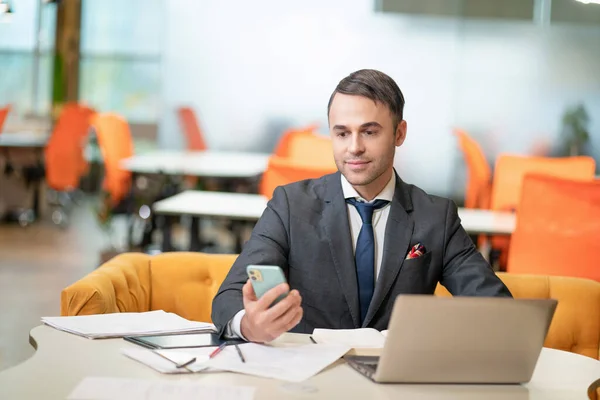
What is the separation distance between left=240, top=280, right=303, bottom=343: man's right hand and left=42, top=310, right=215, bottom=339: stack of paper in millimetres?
273

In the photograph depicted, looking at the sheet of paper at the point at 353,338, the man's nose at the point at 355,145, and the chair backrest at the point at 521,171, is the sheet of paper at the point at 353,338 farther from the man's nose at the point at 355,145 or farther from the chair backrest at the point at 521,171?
the chair backrest at the point at 521,171

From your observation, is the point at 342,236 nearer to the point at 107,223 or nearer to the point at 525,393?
the point at 525,393

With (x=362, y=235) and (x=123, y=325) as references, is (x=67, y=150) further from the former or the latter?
(x=123, y=325)

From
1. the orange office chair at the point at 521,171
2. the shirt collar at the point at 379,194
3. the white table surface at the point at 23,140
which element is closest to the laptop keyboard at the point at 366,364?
the shirt collar at the point at 379,194

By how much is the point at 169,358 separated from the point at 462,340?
63cm

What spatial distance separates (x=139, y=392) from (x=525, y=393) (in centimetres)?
79

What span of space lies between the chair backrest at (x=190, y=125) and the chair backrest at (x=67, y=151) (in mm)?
1787

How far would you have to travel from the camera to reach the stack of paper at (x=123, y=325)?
2.23m

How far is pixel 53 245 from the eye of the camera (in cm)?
891

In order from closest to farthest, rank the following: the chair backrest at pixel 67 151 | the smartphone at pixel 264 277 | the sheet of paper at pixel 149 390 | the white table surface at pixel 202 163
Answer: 1. the sheet of paper at pixel 149 390
2. the smartphone at pixel 264 277
3. the white table surface at pixel 202 163
4. the chair backrest at pixel 67 151

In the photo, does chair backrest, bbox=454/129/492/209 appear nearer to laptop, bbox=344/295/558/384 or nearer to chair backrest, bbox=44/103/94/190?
chair backrest, bbox=44/103/94/190

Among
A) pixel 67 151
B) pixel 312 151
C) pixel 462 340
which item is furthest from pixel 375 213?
pixel 67 151

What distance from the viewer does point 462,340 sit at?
6.12 feet

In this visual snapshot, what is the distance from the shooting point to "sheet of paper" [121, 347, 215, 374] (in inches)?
76.8
